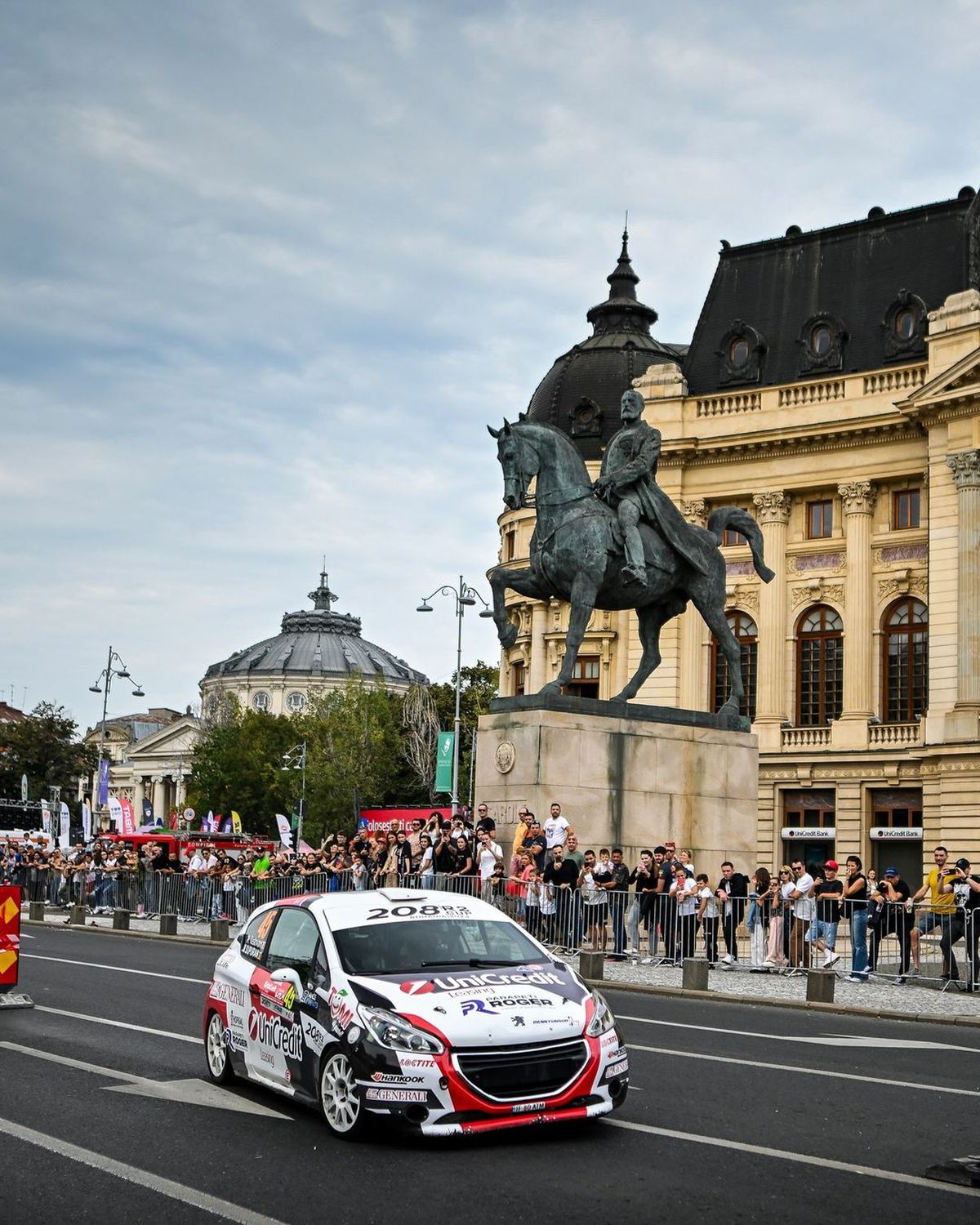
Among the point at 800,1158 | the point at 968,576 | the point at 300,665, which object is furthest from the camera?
the point at 300,665

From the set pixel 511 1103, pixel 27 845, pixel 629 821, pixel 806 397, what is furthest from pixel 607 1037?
pixel 806 397

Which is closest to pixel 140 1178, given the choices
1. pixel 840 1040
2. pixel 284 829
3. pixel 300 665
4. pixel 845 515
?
pixel 840 1040

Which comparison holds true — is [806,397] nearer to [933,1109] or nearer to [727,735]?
[727,735]

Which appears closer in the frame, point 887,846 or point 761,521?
point 887,846

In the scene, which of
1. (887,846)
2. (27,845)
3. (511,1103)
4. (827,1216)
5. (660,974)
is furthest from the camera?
(887,846)

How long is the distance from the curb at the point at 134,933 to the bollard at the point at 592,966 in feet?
24.4

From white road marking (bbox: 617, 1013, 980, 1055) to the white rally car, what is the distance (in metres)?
4.95

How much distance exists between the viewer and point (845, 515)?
167ft

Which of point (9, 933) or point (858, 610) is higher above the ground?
point (858, 610)

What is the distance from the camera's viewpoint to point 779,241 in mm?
56719

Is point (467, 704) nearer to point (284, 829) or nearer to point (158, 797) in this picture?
point (284, 829)

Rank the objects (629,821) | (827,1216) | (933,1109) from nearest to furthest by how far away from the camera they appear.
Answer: (827,1216), (933,1109), (629,821)

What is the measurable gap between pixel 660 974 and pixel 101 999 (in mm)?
7885

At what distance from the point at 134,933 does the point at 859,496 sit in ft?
96.2
